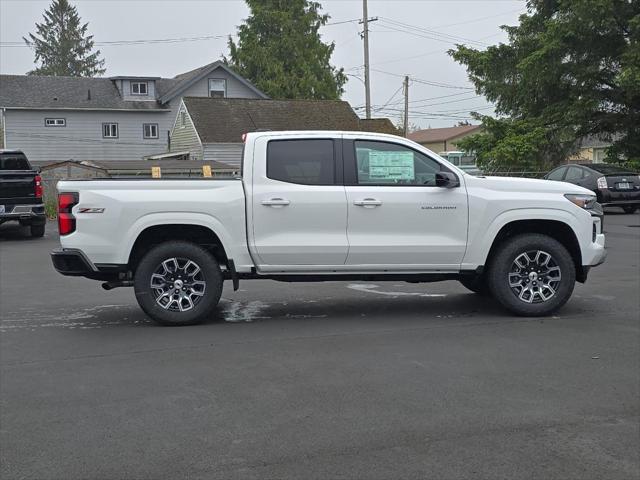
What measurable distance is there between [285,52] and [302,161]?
5035 cm

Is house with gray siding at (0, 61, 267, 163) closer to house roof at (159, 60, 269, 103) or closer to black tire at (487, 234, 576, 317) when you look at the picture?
house roof at (159, 60, 269, 103)

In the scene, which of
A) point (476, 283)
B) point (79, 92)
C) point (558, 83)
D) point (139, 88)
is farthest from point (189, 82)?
point (476, 283)

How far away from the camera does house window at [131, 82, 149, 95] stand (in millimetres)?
47938

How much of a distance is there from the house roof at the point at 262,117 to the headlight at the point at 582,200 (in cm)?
3289

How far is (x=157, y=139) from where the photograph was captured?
4794cm

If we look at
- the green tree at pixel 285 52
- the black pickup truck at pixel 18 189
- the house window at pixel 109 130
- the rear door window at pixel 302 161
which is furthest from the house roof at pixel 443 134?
the rear door window at pixel 302 161

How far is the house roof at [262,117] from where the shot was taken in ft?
134

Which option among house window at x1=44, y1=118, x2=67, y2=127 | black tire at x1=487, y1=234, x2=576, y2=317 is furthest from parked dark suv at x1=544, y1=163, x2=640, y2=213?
house window at x1=44, y1=118, x2=67, y2=127

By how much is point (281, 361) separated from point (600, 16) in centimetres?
2439

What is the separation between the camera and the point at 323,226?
770 centimetres

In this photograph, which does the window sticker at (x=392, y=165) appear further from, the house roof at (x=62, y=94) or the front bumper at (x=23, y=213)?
the house roof at (x=62, y=94)

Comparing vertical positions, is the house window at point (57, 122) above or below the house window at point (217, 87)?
below

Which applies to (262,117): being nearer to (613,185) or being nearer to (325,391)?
(613,185)

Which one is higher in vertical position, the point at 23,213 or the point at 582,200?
the point at 582,200
